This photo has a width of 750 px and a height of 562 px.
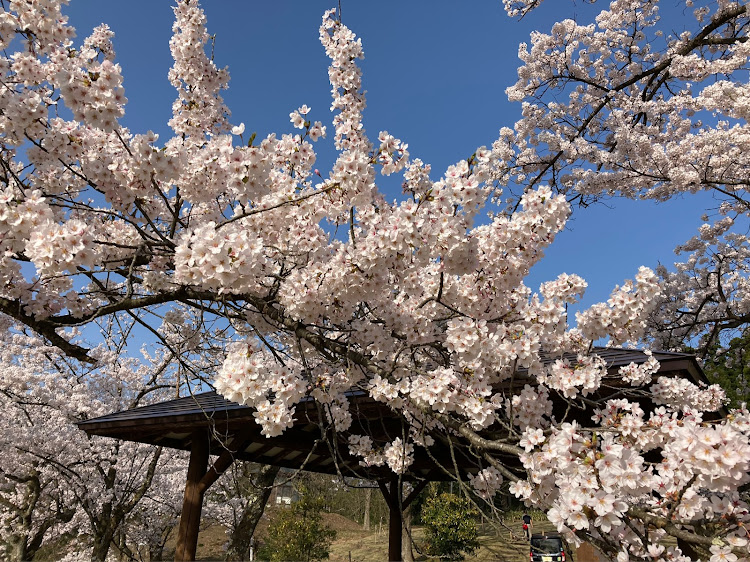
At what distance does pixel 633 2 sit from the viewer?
28.8 feet

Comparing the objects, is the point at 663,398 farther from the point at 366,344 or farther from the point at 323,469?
the point at 323,469

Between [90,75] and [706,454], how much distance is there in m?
3.43

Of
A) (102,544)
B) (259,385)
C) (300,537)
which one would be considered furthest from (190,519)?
(300,537)

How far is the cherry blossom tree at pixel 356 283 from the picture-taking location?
6.47ft

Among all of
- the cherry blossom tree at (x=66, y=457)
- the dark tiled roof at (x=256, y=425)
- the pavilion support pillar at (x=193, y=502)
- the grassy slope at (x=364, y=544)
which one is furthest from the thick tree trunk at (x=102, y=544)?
the grassy slope at (x=364, y=544)

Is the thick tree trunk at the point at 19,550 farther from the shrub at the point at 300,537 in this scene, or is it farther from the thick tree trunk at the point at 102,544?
the shrub at the point at 300,537

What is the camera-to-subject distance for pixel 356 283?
3.00m

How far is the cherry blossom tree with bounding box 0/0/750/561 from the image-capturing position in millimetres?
1972

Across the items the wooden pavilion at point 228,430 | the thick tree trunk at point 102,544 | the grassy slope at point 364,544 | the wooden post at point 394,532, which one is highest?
the wooden pavilion at point 228,430

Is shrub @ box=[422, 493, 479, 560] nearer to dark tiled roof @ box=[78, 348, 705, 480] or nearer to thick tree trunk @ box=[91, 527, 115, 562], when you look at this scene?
dark tiled roof @ box=[78, 348, 705, 480]

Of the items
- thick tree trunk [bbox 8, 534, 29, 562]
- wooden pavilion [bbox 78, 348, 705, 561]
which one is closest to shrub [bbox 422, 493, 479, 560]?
wooden pavilion [bbox 78, 348, 705, 561]

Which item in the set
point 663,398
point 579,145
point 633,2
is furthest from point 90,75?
point 633,2

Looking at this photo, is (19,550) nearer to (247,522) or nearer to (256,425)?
(247,522)

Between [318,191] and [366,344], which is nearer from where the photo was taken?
[318,191]
